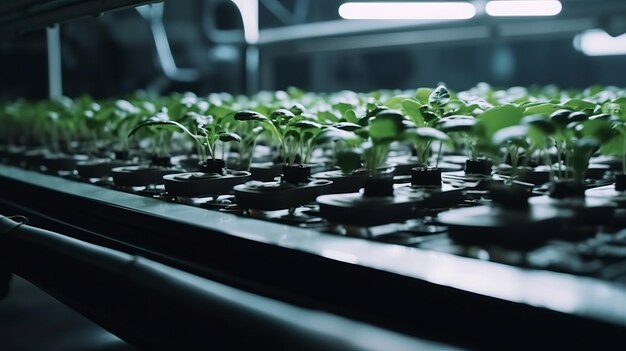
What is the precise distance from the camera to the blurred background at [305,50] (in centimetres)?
304

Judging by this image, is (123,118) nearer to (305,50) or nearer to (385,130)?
(385,130)

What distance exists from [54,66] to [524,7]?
270 cm

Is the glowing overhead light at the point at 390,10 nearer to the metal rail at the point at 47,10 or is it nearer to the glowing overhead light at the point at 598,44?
the glowing overhead light at the point at 598,44

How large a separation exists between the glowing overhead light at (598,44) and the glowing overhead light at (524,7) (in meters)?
0.61

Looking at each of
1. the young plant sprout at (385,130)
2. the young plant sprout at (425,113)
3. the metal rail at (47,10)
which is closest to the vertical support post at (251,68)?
the metal rail at (47,10)

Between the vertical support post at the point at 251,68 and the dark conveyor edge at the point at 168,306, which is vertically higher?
the vertical support post at the point at 251,68

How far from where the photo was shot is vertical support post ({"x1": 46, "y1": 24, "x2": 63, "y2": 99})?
142 inches

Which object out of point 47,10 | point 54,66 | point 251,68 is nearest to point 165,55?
point 54,66

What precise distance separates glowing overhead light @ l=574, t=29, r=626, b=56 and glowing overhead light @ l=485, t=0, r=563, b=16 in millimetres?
608

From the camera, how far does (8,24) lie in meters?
2.18

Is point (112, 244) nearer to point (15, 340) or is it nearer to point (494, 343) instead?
point (15, 340)

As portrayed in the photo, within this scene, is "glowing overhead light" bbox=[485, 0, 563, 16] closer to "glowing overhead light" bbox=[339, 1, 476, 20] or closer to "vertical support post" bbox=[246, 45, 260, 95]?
"glowing overhead light" bbox=[339, 1, 476, 20]

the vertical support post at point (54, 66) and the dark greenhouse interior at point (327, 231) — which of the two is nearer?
the dark greenhouse interior at point (327, 231)

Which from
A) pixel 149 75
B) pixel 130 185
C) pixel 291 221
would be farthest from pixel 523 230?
pixel 149 75
